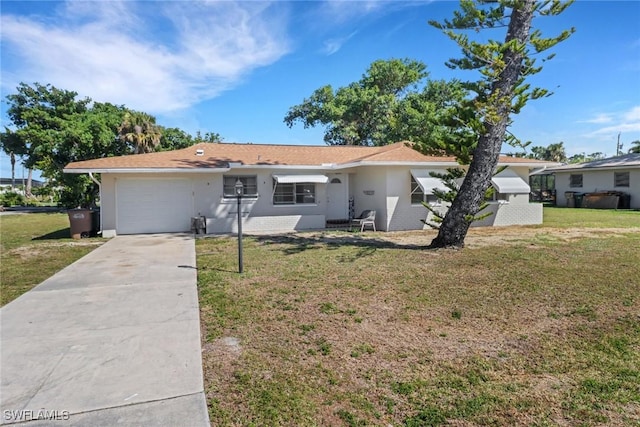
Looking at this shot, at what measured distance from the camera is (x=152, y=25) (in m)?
13.5

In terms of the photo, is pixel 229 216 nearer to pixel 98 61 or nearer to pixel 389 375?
pixel 98 61

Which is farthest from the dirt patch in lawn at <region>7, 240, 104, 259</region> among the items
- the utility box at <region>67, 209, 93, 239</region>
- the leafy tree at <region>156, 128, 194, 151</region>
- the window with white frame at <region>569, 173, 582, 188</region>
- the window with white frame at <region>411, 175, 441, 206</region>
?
the window with white frame at <region>569, 173, 582, 188</region>

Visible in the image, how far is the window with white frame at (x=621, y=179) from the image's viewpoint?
28.1m

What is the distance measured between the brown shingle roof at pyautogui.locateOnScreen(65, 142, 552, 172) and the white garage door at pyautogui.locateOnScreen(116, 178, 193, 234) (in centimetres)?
99

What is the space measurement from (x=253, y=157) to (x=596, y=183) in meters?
28.4

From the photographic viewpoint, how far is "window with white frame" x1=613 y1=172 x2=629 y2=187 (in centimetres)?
2807

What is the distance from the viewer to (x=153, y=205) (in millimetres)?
16469

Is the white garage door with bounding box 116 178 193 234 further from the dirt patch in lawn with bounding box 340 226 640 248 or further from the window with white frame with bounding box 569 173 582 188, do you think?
the window with white frame with bounding box 569 173 582 188

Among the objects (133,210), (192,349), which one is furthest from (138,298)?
(133,210)

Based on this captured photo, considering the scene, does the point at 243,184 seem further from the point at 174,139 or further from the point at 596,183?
the point at 596,183

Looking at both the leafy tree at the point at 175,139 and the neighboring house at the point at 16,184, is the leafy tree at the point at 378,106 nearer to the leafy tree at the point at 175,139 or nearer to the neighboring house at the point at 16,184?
the leafy tree at the point at 175,139

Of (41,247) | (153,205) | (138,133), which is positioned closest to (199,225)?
(153,205)

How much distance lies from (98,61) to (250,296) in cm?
1290

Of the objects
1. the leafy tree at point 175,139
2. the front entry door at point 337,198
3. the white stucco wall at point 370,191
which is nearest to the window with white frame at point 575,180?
the white stucco wall at point 370,191
